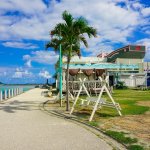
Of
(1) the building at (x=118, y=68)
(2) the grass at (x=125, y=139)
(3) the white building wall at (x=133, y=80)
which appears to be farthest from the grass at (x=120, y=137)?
(3) the white building wall at (x=133, y=80)

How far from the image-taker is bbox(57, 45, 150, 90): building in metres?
42.5

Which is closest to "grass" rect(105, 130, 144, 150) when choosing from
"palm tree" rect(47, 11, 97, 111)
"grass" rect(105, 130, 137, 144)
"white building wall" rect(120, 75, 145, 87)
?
"grass" rect(105, 130, 137, 144)

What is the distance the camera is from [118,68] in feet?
186

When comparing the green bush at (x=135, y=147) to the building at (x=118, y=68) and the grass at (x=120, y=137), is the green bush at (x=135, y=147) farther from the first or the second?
the building at (x=118, y=68)

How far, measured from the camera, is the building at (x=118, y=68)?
42.5 meters

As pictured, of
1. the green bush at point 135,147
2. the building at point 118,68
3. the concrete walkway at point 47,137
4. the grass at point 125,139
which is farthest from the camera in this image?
the building at point 118,68

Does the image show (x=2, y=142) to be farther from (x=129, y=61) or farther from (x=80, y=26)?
(x=129, y=61)

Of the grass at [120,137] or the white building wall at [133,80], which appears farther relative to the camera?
the white building wall at [133,80]

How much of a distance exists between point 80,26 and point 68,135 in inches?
376

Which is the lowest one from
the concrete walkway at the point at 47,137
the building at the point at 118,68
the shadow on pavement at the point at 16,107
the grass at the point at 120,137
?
the concrete walkway at the point at 47,137

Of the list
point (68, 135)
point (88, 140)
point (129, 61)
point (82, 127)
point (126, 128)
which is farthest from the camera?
point (129, 61)

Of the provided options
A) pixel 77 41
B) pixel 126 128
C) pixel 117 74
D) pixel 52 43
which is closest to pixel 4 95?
pixel 52 43

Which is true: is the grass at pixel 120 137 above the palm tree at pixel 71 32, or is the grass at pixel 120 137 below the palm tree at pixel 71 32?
below

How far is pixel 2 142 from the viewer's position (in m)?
8.90
